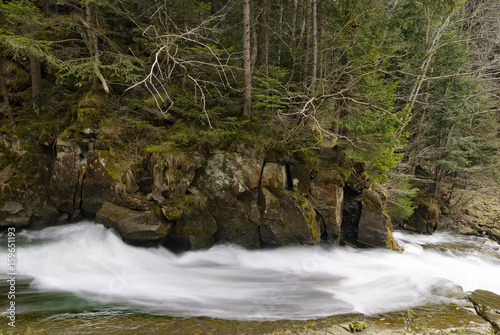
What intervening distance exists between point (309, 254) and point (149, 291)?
474 cm

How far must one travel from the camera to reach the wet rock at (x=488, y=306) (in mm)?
4349

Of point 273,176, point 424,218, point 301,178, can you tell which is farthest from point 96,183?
point 424,218

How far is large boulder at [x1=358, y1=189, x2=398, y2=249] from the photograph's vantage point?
8523 mm

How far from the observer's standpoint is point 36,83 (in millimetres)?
7969

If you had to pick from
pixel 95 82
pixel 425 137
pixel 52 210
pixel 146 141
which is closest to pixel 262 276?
pixel 146 141

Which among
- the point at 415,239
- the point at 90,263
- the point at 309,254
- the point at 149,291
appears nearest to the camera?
the point at 149,291

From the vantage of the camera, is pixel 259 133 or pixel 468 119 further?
pixel 468 119

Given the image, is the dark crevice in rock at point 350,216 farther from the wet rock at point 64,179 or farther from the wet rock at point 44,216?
the wet rock at point 44,216

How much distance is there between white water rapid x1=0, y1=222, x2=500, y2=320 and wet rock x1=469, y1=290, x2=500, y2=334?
17.2 inches

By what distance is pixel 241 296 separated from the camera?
5.47 metres

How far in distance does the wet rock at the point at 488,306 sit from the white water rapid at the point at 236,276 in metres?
0.44

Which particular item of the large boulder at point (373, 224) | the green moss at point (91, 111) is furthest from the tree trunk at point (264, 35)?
the large boulder at point (373, 224)

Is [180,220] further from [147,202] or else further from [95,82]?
A: [95,82]

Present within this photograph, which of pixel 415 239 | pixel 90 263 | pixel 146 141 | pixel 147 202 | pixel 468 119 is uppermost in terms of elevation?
pixel 468 119
